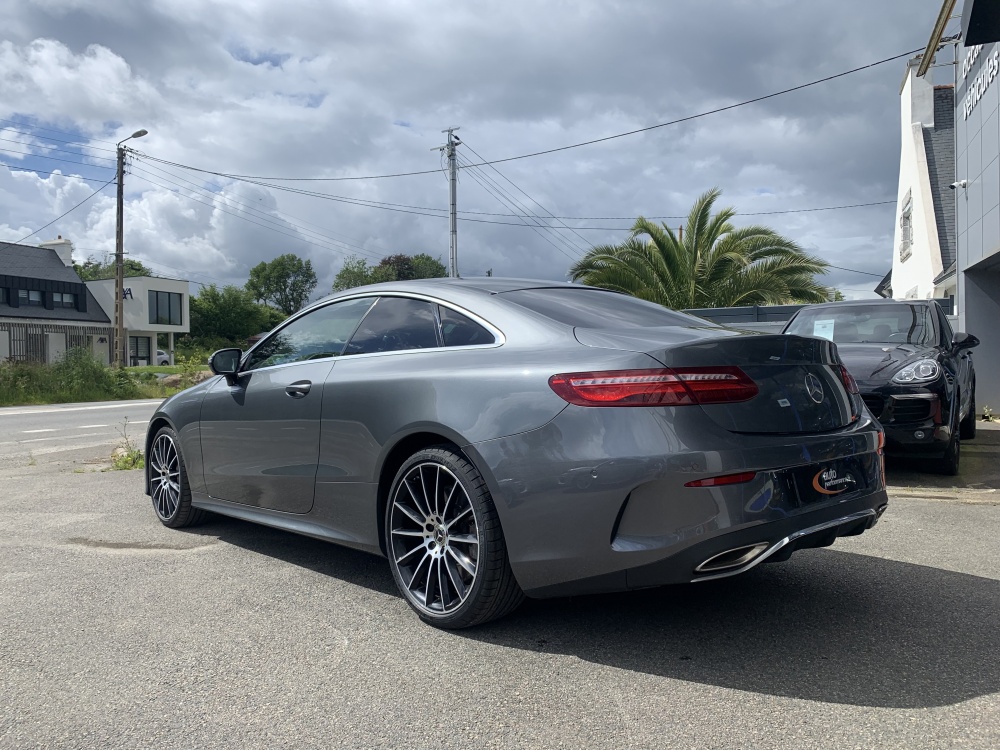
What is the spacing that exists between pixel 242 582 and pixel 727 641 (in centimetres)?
238

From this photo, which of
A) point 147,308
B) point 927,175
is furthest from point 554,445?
point 147,308

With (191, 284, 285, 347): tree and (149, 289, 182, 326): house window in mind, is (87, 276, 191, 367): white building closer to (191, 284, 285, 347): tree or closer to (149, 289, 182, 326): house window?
(149, 289, 182, 326): house window

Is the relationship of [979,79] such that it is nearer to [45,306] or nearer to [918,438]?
[918,438]

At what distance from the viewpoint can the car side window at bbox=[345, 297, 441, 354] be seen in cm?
401

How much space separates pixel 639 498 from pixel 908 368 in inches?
194

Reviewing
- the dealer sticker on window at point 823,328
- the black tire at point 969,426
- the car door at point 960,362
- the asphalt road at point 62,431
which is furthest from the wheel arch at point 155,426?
the black tire at point 969,426

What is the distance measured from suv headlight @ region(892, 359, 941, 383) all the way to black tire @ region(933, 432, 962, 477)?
Result: 24.2 inches

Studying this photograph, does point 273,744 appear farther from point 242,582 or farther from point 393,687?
point 242,582

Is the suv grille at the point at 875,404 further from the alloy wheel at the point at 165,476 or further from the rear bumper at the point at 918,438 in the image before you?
the alloy wheel at the point at 165,476

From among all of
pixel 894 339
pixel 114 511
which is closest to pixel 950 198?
pixel 894 339

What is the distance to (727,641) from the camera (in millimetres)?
3402

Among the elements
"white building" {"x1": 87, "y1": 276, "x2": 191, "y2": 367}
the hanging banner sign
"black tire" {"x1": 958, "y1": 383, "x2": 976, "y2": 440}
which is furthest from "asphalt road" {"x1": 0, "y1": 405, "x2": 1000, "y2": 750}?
"white building" {"x1": 87, "y1": 276, "x2": 191, "y2": 367}

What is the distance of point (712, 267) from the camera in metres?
21.0

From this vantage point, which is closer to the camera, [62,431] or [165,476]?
[165,476]
